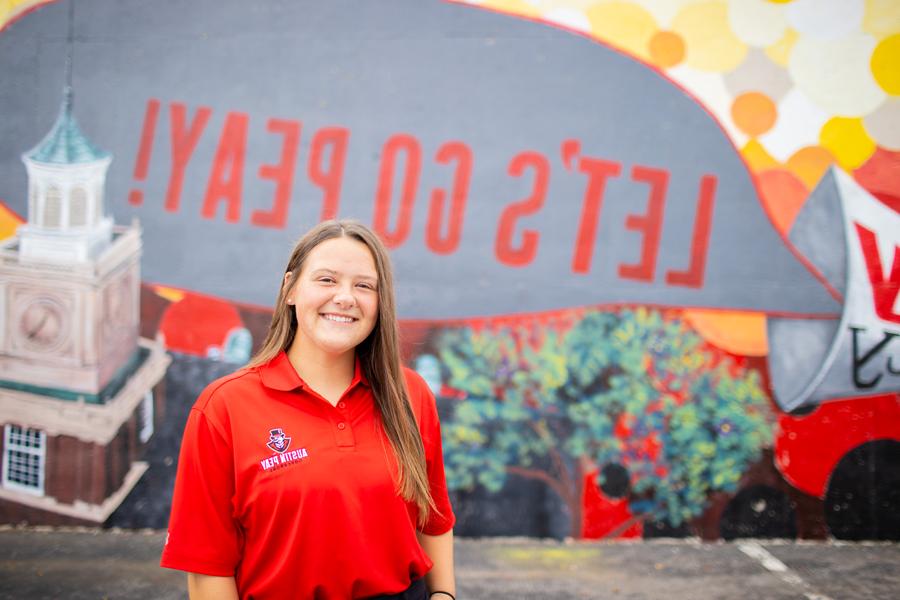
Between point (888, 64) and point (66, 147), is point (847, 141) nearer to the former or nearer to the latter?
point (888, 64)

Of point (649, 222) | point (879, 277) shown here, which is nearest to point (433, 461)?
point (649, 222)

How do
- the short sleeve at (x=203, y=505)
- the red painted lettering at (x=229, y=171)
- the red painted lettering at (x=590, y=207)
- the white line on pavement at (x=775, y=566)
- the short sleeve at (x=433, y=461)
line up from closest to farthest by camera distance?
1. the short sleeve at (x=203, y=505)
2. the short sleeve at (x=433, y=461)
3. the white line on pavement at (x=775, y=566)
4. the red painted lettering at (x=590, y=207)
5. the red painted lettering at (x=229, y=171)

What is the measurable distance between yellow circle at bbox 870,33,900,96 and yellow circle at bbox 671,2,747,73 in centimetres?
78

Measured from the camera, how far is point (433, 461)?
233 centimetres

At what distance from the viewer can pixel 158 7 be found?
206 inches

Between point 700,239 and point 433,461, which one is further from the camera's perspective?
point 700,239

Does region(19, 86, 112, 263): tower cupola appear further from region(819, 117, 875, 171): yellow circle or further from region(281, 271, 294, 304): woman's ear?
region(819, 117, 875, 171): yellow circle

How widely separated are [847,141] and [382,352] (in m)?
3.92

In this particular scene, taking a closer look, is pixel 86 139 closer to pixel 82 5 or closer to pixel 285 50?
pixel 82 5

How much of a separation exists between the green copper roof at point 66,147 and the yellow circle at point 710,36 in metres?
3.63

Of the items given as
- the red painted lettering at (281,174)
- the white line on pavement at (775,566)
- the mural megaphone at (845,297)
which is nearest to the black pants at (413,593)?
the white line on pavement at (775,566)

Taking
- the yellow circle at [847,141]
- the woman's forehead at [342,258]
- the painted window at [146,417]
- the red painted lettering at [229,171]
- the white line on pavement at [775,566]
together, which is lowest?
the white line on pavement at [775,566]

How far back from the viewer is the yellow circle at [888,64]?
16.4ft

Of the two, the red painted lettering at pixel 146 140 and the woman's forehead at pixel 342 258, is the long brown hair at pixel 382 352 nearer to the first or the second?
the woman's forehead at pixel 342 258
